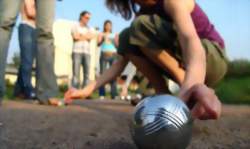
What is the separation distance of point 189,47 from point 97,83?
33.3 inches

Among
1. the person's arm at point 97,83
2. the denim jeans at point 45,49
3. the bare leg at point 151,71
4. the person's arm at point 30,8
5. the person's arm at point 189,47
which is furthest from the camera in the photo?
the person's arm at point 30,8

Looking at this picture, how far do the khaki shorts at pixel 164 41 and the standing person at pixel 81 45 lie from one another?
21.7 feet

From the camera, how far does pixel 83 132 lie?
333cm

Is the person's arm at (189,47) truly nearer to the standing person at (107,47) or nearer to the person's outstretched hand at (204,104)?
the person's outstretched hand at (204,104)

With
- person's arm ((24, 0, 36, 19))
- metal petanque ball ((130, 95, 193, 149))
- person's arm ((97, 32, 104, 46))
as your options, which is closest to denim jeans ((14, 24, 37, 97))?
person's arm ((24, 0, 36, 19))

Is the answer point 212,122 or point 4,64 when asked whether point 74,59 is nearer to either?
point 4,64

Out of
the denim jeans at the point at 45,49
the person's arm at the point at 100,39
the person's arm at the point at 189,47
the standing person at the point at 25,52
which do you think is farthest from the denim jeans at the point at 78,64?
the person's arm at the point at 189,47

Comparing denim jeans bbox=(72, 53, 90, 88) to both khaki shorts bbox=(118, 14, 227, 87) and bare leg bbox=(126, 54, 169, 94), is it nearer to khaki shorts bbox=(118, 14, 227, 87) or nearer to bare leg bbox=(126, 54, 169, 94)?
bare leg bbox=(126, 54, 169, 94)

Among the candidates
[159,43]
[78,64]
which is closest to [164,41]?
[159,43]

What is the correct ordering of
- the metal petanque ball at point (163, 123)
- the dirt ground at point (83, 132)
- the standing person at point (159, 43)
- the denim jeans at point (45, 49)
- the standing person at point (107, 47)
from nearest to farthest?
1. the metal petanque ball at point (163, 123)
2. the dirt ground at point (83, 132)
3. the standing person at point (159, 43)
4. the denim jeans at point (45, 49)
5. the standing person at point (107, 47)

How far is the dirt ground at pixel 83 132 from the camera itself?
2957mm

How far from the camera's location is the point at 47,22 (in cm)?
530

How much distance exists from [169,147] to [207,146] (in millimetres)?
645

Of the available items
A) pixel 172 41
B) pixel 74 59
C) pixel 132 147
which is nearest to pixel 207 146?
pixel 132 147
